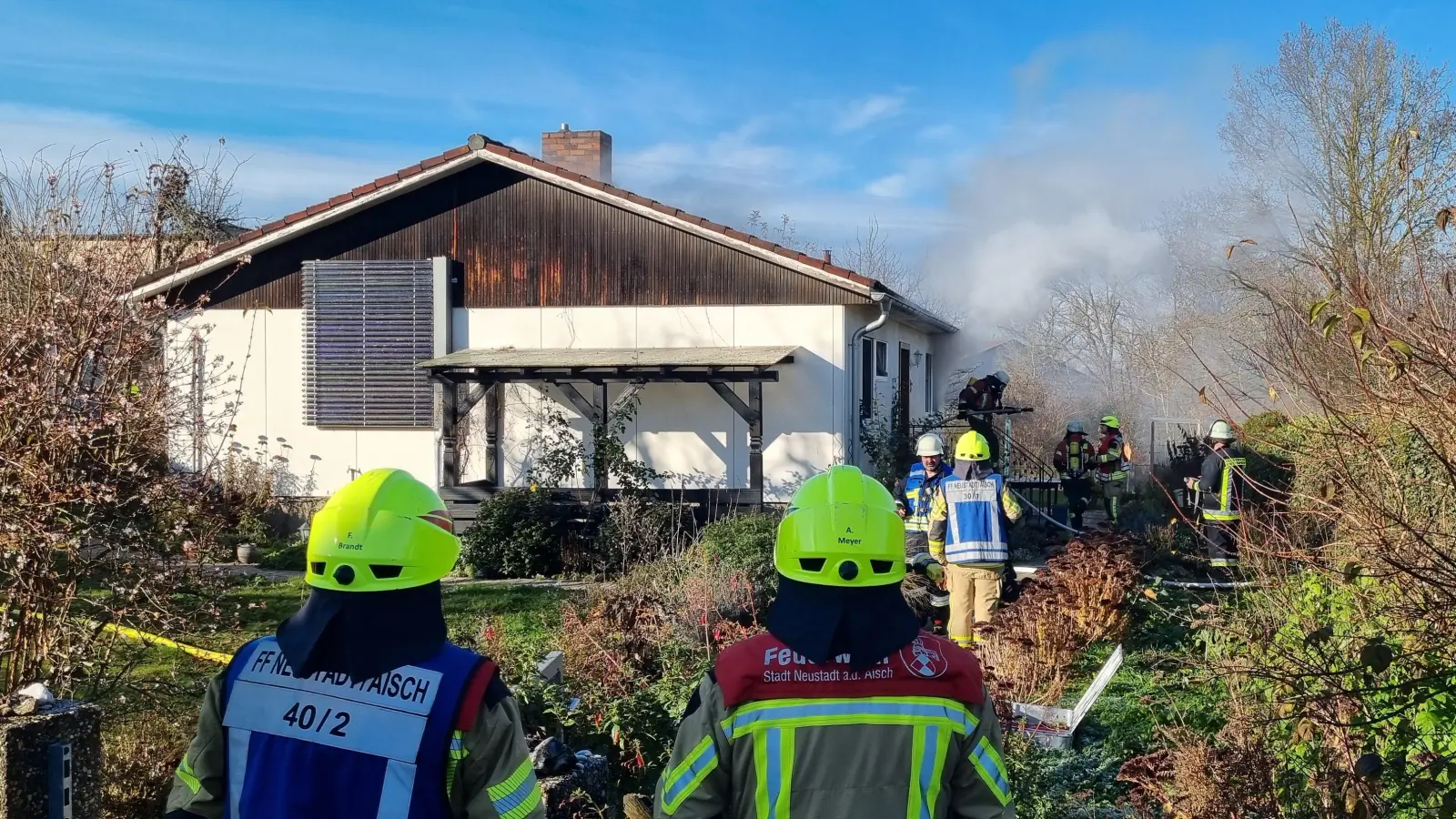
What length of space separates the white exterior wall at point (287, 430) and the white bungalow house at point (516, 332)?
28 mm

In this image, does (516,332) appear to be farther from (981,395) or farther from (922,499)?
(922,499)

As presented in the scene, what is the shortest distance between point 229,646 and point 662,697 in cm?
447

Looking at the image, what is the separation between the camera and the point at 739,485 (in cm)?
1435

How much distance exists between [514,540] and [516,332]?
3.23m

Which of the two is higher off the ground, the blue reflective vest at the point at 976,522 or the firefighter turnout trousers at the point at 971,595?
the blue reflective vest at the point at 976,522

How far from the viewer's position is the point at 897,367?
58.5ft

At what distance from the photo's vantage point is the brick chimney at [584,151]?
17016mm

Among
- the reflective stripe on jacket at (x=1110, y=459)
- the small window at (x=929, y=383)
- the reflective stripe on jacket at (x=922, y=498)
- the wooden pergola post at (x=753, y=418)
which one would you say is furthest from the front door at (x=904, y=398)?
the reflective stripe on jacket at (x=922, y=498)

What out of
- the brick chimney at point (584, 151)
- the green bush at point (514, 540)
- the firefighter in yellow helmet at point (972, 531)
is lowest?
the green bush at point (514, 540)

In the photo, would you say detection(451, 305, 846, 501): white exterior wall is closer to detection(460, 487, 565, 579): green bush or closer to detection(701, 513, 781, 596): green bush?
detection(460, 487, 565, 579): green bush

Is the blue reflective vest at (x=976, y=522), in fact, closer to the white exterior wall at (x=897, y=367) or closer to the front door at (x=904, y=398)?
the white exterior wall at (x=897, y=367)

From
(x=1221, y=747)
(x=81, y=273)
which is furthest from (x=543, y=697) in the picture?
(x=81, y=273)

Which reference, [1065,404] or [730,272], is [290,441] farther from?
[1065,404]

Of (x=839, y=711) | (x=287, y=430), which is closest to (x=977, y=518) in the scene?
(x=839, y=711)
